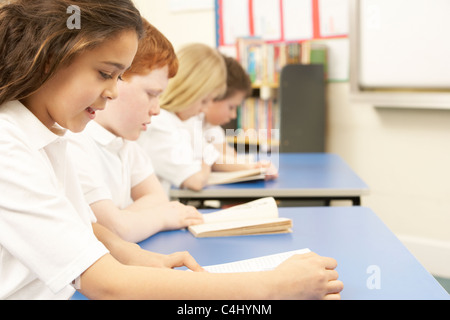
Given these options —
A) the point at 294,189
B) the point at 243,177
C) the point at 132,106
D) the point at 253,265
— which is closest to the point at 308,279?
the point at 253,265

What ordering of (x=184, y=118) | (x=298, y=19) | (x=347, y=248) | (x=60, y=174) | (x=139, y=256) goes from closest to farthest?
1. (x=60, y=174)
2. (x=139, y=256)
3. (x=347, y=248)
4. (x=184, y=118)
5. (x=298, y=19)

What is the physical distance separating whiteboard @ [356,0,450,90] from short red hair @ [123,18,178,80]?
80.5 inches

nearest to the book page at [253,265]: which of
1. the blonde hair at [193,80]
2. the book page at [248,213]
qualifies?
the book page at [248,213]

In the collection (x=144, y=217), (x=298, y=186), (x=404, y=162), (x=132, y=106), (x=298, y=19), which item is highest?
(x=298, y=19)

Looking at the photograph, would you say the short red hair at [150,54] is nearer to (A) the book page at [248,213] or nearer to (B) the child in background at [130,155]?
(B) the child in background at [130,155]

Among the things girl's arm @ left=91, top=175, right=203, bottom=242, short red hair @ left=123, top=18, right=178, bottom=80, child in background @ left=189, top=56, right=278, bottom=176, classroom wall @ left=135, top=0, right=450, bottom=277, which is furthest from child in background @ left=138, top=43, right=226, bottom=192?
classroom wall @ left=135, top=0, right=450, bottom=277

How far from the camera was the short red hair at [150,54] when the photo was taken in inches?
60.0

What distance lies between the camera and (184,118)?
2.45 meters

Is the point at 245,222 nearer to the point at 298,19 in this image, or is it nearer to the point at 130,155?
the point at 130,155

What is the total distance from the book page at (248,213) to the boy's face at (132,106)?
0.34 m

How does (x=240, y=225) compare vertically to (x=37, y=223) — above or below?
below

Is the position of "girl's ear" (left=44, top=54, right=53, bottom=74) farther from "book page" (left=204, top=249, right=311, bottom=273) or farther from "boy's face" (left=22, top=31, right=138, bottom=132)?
"book page" (left=204, top=249, right=311, bottom=273)

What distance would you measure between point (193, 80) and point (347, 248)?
131 cm

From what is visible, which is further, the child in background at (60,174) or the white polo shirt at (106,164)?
the white polo shirt at (106,164)
